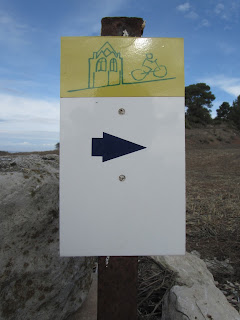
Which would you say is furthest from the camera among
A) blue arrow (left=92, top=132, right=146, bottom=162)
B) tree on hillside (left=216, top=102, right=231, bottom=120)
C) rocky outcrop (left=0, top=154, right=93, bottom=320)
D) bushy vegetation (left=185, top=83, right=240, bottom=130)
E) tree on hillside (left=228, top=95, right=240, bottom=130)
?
tree on hillside (left=216, top=102, right=231, bottom=120)

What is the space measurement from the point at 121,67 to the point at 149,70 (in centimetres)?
14

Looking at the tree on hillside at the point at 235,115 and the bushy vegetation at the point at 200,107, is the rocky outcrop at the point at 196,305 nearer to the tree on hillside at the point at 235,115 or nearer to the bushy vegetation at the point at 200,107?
the bushy vegetation at the point at 200,107

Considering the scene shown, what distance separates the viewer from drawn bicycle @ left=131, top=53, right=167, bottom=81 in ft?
4.80

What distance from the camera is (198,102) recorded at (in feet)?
103

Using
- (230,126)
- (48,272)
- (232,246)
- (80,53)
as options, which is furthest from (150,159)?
(230,126)

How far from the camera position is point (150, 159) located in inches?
57.3

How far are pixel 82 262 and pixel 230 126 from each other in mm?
32500

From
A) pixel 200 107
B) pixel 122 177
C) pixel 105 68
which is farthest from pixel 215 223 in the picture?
pixel 200 107

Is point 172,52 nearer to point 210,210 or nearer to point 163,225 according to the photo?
point 163,225

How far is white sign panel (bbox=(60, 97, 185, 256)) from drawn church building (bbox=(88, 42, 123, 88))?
0.29 feet

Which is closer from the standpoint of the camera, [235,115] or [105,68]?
[105,68]

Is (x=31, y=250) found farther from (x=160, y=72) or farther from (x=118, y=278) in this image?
(x=160, y=72)

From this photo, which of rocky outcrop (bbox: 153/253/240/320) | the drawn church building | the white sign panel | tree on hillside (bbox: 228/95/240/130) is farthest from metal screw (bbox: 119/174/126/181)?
tree on hillside (bbox: 228/95/240/130)

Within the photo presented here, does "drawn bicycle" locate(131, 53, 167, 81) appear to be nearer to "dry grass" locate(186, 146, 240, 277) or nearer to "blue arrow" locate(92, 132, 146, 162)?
"blue arrow" locate(92, 132, 146, 162)
